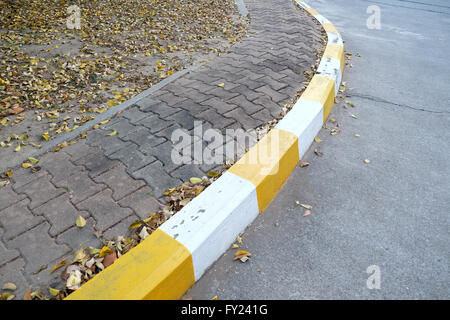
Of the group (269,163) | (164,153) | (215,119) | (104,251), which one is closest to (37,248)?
(104,251)

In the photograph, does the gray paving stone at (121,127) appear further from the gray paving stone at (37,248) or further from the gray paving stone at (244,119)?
the gray paving stone at (37,248)

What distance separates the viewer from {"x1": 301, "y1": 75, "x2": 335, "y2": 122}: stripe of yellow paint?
10.7ft

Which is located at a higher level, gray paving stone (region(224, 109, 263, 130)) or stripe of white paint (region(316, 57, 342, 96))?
stripe of white paint (region(316, 57, 342, 96))

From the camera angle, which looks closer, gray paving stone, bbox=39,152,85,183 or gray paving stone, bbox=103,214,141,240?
gray paving stone, bbox=103,214,141,240

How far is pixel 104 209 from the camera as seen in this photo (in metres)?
2.11

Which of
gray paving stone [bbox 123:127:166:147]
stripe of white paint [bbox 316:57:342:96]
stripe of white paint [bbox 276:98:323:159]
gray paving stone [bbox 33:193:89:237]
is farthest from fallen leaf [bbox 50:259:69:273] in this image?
stripe of white paint [bbox 316:57:342:96]

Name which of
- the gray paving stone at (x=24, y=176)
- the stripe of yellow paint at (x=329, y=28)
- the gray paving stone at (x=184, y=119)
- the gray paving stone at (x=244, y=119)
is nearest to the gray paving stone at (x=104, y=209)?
the gray paving stone at (x=24, y=176)

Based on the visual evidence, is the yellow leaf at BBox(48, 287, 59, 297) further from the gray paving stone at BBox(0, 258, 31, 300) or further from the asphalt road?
the asphalt road

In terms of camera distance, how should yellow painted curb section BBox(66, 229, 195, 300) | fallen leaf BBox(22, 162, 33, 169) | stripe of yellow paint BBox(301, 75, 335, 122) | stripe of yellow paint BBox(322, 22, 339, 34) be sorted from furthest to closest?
stripe of yellow paint BBox(322, 22, 339, 34) < stripe of yellow paint BBox(301, 75, 335, 122) < fallen leaf BBox(22, 162, 33, 169) < yellow painted curb section BBox(66, 229, 195, 300)

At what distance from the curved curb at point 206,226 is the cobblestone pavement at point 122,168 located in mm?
280

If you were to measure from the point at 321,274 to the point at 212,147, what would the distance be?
1311mm

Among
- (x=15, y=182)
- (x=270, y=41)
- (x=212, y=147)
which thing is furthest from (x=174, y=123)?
(x=270, y=41)

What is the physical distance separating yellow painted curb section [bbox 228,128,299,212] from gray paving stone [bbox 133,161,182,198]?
46 centimetres

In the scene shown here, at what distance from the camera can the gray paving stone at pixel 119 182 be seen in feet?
7.36
